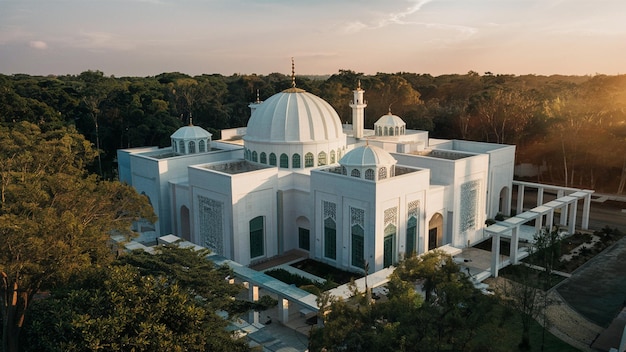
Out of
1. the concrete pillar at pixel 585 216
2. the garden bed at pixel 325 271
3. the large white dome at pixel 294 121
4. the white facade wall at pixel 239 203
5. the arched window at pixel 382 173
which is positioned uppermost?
the large white dome at pixel 294 121

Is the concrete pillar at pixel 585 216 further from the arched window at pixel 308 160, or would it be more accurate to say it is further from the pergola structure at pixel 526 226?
the arched window at pixel 308 160

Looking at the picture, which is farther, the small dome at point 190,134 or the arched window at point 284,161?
the small dome at point 190,134

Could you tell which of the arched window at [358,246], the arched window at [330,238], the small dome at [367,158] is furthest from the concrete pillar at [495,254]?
the arched window at [330,238]

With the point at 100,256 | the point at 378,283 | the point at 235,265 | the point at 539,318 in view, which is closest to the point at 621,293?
the point at 539,318

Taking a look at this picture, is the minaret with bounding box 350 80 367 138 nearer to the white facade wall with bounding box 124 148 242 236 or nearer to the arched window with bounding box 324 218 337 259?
the white facade wall with bounding box 124 148 242 236

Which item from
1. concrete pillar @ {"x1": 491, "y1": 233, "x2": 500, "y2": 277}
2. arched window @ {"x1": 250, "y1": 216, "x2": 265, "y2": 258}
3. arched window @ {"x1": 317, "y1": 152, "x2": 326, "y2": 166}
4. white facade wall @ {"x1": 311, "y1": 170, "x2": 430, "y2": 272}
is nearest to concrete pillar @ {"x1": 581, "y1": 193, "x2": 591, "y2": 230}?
concrete pillar @ {"x1": 491, "y1": 233, "x2": 500, "y2": 277}

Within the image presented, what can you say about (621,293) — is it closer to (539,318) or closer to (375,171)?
(539,318)
